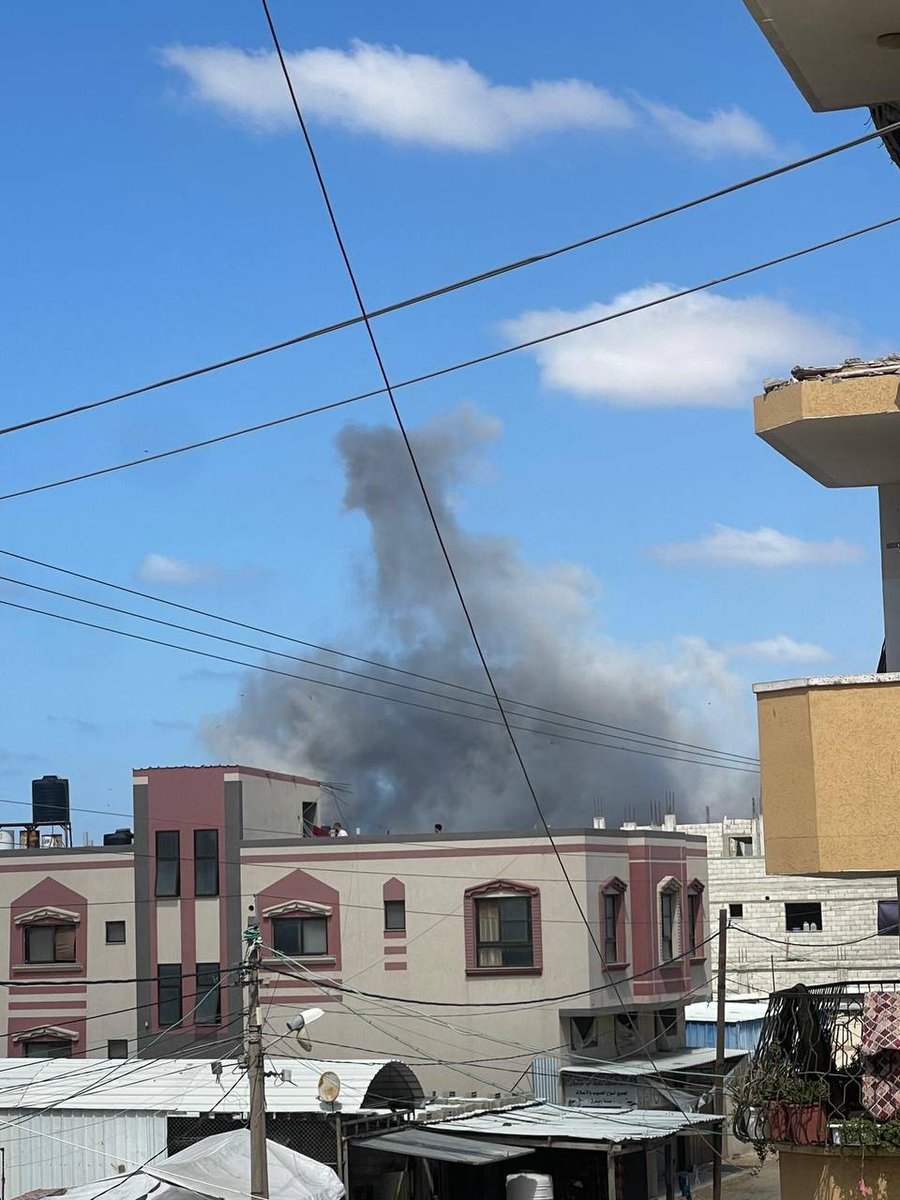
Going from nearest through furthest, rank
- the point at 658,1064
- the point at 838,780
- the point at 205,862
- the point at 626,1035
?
1. the point at 838,780
2. the point at 658,1064
3. the point at 626,1035
4. the point at 205,862

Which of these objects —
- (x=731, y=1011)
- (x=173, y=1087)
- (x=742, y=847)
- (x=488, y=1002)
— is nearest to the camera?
(x=173, y=1087)

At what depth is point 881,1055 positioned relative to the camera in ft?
41.0

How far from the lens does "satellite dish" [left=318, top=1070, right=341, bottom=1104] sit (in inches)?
1242

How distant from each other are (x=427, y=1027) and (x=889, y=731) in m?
36.1

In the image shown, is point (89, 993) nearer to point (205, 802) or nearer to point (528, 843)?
point (205, 802)

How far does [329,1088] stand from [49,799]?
1477 inches

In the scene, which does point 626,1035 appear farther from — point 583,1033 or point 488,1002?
point 488,1002

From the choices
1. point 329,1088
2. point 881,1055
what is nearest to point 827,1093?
point 881,1055

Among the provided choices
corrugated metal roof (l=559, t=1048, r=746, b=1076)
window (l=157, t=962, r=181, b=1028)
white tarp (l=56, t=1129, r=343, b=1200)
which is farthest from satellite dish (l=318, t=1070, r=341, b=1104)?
window (l=157, t=962, r=181, b=1028)

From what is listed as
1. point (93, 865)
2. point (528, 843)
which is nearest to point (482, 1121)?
point (528, 843)

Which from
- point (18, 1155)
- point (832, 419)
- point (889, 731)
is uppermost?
point (832, 419)

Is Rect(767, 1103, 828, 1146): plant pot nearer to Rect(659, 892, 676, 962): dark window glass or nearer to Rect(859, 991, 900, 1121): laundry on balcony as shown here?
Rect(859, 991, 900, 1121): laundry on balcony

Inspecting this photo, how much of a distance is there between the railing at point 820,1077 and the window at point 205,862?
37622 mm

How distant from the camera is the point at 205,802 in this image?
50.8 m
